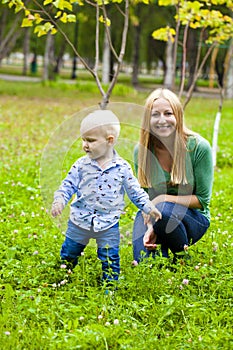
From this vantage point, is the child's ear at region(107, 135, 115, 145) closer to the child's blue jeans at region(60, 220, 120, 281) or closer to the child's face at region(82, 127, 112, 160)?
the child's face at region(82, 127, 112, 160)

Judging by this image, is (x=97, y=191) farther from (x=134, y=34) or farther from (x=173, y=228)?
(x=134, y=34)

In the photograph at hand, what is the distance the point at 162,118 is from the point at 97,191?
2.58 ft

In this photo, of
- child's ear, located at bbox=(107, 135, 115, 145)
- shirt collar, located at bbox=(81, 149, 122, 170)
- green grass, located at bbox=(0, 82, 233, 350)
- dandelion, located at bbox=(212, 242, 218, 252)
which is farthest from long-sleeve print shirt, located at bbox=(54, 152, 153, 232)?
dandelion, located at bbox=(212, 242, 218, 252)

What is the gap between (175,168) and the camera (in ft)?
14.9

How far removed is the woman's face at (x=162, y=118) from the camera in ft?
14.5

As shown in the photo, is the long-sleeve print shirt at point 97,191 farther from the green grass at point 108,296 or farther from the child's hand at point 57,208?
the green grass at point 108,296

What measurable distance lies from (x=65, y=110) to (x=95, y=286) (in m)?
13.4

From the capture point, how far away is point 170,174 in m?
4.59

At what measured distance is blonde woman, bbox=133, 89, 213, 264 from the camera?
445 cm

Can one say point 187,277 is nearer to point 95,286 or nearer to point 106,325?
point 95,286

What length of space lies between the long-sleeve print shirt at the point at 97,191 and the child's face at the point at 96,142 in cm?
9

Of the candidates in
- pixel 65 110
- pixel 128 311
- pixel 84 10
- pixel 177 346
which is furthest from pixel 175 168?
pixel 84 10

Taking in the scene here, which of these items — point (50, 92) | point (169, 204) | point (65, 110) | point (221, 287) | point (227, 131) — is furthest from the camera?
point (50, 92)

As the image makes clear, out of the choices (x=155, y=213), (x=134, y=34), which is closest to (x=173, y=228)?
(x=155, y=213)
